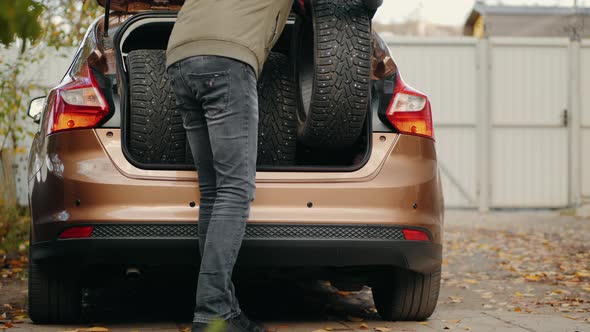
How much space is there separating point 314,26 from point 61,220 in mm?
1365

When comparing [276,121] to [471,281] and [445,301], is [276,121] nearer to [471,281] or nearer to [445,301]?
[445,301]

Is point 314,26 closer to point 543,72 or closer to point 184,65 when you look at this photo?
point 184,65

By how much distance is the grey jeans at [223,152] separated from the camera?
3.47 meters

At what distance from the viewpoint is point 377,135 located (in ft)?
13.3

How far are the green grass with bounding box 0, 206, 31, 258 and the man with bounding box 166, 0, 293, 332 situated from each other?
437 centimetres

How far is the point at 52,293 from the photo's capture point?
4.17 m

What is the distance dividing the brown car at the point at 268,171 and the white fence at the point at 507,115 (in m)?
10.3

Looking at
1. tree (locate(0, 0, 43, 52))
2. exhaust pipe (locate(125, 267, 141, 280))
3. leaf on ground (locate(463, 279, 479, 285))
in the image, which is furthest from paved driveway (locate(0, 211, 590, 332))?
tree (locate(0, 0, 43, 52))

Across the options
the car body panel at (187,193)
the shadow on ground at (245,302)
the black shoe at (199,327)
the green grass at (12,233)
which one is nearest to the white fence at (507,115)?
the green grass at (12,233)

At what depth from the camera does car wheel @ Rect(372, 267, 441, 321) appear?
14.2 feet

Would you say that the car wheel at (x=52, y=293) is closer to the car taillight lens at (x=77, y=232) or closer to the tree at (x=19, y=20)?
the car taillight lens at (x=77, y=232)

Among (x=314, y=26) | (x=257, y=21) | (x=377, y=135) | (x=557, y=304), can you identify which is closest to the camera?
(x=257, y=21)

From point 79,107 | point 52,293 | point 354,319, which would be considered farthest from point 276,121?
point 52,293

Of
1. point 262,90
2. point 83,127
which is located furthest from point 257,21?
point 83,127
